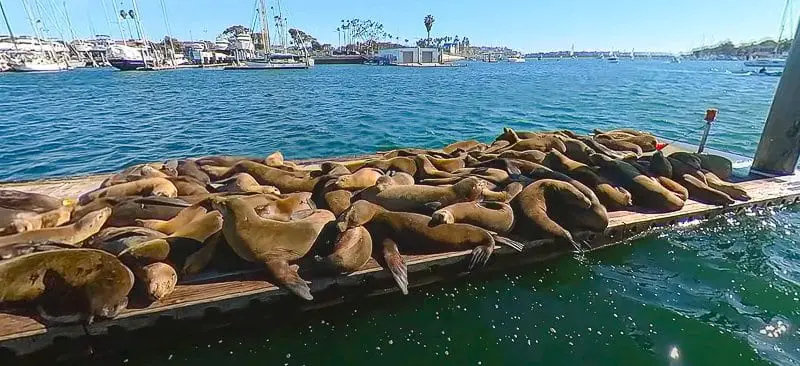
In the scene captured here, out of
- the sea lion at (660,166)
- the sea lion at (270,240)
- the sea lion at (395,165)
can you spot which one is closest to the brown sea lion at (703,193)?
the sea lion at (660,166)

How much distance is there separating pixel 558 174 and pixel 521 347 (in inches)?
113

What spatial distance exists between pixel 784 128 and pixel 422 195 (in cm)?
702

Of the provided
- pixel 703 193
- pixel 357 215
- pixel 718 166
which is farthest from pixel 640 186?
pixel 357 215

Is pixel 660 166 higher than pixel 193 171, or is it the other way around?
pixel 193 171

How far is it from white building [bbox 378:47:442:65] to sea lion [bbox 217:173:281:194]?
9688cm

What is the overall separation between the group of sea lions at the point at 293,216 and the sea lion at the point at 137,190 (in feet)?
0.05

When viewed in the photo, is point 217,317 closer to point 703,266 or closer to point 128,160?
point 703,266

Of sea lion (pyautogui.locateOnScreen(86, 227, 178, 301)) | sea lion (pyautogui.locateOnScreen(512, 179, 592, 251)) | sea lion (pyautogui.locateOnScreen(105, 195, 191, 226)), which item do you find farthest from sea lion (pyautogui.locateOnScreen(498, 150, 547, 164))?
sea lion (pyautogui.locateOnScreen(86, 227, 178, 301))

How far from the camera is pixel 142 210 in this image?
4.60 meters

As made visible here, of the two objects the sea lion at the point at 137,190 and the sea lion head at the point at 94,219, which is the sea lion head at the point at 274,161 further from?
the sea lion head at the point at 94,219

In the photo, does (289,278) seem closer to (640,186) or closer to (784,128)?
(640,186)

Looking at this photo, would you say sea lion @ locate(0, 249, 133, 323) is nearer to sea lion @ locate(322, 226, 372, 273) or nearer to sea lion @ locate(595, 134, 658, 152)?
sea lion @ locate(322, 226, 372, 273)

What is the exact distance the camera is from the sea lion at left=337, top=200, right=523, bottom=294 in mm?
4594

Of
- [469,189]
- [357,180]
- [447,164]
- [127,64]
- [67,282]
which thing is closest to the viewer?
[67,282]
